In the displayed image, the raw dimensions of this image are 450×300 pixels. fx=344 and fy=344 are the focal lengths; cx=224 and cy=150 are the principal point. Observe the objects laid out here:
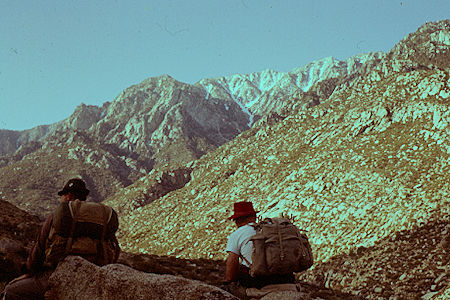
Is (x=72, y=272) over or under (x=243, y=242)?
over

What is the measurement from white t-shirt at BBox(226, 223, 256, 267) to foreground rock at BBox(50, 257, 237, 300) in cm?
82

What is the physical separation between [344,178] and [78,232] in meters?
32.5

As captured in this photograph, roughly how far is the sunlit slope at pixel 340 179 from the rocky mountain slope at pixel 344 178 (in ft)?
0.35

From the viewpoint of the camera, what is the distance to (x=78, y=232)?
5.45m

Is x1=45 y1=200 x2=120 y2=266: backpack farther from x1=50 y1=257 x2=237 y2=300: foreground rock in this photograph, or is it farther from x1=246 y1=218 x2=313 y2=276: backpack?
x1=246 y1=218 x2=313 y2=276: backpack

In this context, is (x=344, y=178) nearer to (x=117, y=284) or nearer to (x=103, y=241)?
(x=103, y=241)

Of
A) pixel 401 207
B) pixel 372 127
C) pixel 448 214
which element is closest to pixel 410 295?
pixel 448 214

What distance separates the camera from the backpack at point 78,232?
5.27 m

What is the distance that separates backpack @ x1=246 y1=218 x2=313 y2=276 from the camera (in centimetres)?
478

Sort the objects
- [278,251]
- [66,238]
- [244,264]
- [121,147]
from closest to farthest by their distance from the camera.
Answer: [278,251] < [244,264] < [66,238] < [121,147]

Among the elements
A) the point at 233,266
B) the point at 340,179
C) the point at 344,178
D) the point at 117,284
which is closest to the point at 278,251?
the point at 233,266

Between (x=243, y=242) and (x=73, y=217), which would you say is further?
(x=73, y=217)

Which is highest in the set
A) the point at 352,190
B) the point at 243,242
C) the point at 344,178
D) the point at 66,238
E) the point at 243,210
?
the point at 344,178

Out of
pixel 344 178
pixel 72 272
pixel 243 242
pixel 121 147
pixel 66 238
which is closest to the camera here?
pixel 243 242
